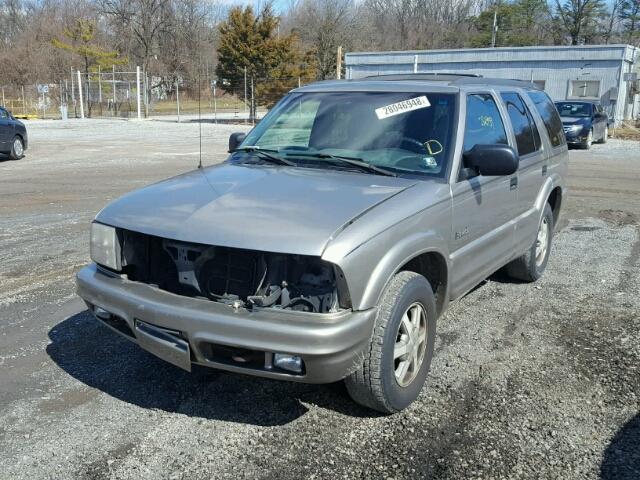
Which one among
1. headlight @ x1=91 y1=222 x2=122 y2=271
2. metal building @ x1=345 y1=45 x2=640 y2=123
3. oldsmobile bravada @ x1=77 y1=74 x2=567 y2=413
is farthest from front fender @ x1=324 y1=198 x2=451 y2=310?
Answer: metal building @ x1=345 y1=45 x2=640 y2=123

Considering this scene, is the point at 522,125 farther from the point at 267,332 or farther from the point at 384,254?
the point at 267,332

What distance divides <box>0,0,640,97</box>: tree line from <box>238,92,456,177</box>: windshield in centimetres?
3495

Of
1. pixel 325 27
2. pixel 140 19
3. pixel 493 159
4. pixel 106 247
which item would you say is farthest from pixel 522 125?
pixel 140 19

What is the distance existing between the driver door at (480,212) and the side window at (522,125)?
0.89 ft

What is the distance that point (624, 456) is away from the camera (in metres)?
3.13

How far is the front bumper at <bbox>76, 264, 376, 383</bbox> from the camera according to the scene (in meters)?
2.89

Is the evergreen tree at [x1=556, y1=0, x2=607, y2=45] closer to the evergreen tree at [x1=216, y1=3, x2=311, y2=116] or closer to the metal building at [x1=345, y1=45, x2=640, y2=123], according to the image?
the metal building at [x1=345, y1=45, x2=640, y2=123]

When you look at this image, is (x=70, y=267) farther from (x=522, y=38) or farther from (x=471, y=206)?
(x=522, y=38)

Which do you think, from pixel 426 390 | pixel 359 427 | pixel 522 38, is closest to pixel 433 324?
pixel 426 390

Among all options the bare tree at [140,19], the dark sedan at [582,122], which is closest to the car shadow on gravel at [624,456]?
the dark sedan at [582,122]

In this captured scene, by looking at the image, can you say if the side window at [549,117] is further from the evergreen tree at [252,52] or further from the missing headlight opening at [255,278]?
the evergreen tree at [252,52]

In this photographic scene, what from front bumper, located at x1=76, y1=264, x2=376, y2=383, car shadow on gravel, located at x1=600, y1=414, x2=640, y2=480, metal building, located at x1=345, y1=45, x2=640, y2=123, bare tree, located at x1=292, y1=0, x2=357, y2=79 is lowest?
car shadow on gravel, located at x1=600, y1=414, x2=640, y2=480

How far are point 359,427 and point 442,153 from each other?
177 centimetres

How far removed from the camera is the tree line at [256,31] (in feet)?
142
